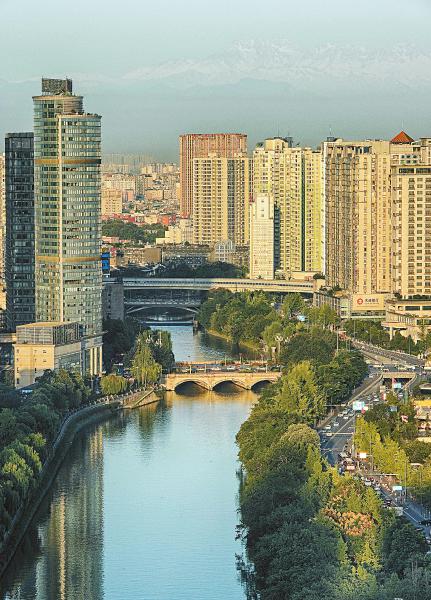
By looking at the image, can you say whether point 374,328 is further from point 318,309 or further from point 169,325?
point 169,325

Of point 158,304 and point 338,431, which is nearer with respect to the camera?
point 338,431

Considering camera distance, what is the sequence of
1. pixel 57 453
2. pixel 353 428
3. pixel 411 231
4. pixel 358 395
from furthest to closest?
pixel 411 231 → pixel 358 395 → pixel 353 428 → pixel 57 453

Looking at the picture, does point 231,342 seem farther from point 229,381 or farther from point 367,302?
point 229,381

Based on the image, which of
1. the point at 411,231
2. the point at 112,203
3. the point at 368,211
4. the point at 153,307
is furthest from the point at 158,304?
the point at 112,203

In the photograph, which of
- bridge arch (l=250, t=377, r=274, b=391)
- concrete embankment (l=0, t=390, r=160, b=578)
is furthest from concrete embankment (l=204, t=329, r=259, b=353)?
concrete embankment (l=0, t=390, r=160, b=578)

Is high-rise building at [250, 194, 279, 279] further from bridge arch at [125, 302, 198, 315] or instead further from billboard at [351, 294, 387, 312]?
billboard at [351, 294, 387, 312]

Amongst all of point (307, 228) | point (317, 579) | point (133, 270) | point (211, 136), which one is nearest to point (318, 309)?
point (307, 228)

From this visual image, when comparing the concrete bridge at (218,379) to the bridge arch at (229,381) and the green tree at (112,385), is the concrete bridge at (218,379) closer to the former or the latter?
the bridge arch at (229,381)
